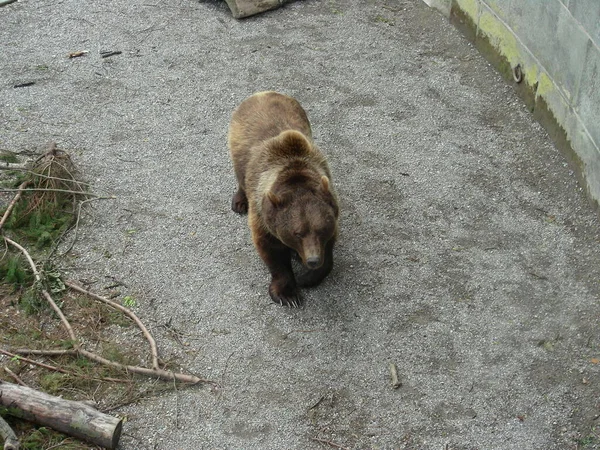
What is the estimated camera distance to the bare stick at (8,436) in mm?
3928

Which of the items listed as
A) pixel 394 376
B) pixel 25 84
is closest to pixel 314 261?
pixel 394 376

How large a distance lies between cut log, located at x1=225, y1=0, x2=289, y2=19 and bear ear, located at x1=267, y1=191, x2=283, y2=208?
4.68 m

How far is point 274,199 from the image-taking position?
16.2 feet

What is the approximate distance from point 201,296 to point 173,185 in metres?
1.44

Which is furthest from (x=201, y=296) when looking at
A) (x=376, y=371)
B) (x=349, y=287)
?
(x=376, y=371)

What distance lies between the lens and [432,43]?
28.0ft

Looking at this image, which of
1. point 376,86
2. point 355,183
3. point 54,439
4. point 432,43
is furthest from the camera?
point 432,43

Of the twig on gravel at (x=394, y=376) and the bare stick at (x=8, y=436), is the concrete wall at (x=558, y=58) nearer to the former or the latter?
the twig on gravel at (x=394, y=376)

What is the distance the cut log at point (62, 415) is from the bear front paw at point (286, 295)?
148 cm

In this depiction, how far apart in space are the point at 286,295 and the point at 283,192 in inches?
30.2

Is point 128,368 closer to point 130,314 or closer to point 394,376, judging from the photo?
point 130,314

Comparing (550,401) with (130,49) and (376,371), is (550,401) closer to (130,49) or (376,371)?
(376,371)

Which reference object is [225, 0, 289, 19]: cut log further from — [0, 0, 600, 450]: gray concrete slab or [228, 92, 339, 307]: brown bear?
[228, 92, 339, 307]: brown bear

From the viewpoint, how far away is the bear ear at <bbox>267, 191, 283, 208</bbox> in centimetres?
493
